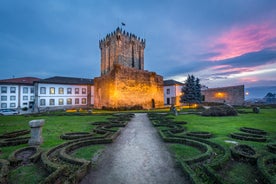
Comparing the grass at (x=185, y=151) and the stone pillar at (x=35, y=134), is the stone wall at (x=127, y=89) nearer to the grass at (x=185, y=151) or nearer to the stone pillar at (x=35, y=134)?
the stone pillar at (x=35, y=134)

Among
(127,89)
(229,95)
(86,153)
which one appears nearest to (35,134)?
(86,153)

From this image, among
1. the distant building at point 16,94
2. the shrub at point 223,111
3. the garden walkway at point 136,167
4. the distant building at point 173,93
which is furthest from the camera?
the distant building at point 173,93

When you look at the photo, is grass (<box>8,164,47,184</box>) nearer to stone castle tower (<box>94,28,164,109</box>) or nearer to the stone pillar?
the stone pillar

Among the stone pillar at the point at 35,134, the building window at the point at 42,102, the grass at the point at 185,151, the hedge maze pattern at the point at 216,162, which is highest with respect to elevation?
the building window at the point at 42,102

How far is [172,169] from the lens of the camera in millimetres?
4453

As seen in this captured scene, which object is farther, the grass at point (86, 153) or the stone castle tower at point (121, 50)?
the stone castle tower at point (121, 50)

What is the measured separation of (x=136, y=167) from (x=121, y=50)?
36.2 metres

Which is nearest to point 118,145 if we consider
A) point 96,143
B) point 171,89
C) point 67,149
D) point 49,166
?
point 96,143

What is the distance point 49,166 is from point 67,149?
70.6 inches

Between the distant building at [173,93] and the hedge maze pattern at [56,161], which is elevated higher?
the distant building at [173,93]

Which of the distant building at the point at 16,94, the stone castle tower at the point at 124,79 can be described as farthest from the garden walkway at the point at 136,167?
the distant building at the point at 16,94

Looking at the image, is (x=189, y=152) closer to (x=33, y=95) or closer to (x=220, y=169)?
(x=220, y=169)

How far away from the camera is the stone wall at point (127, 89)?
1189 inches

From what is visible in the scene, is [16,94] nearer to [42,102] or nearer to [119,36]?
[42,102]
